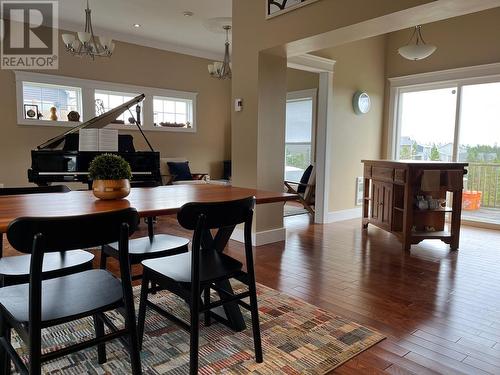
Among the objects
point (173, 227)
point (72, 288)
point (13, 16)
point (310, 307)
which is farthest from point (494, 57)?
point (13, 16)

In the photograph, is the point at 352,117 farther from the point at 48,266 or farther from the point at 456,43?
the point at 48,266

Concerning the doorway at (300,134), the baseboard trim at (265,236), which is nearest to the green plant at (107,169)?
the baseboard trim at (265,236)

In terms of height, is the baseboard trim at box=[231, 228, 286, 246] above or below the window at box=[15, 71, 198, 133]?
below

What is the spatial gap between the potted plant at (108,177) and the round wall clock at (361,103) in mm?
4489

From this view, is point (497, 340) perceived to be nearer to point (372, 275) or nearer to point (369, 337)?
point (369, 337)

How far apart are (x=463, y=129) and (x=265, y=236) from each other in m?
3.55

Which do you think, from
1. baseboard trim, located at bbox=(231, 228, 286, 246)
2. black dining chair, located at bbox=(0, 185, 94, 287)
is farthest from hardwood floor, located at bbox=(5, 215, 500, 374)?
black dining chair, located at bbox=(0, 185, 94, 287)

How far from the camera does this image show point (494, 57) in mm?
4945

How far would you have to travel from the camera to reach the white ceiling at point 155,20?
16.5 ft

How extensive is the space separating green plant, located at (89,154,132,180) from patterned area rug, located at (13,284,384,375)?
3.07 feet

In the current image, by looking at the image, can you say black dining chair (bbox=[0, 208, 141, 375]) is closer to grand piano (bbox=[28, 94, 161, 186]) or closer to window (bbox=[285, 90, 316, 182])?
grand piano (bbox=[28, 94, 161, 186])

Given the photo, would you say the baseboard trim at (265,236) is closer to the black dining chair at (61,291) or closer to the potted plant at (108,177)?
the potted plant at (108,177)

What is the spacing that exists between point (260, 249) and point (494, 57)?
13.6 ft

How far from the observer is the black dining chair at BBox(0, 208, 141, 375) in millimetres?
1196
